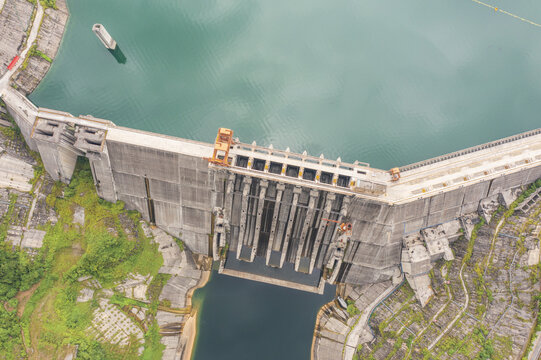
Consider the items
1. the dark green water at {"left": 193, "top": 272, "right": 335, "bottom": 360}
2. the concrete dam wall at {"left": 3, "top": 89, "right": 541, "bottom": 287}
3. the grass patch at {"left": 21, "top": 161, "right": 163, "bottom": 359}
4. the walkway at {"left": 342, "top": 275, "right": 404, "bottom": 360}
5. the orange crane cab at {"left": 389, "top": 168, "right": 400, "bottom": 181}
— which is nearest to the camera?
the concrete dam wall at {"left": 3, "top": 89, "right": 541, "bottom": 287}

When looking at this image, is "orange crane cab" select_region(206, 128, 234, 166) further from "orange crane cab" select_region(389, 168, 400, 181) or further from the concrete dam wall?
"orange crane cab" select_region(389, 168, 400, 181)

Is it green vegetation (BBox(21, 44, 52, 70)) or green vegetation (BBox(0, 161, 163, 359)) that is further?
green vegetation (BBox(21, 44, 52, 70))

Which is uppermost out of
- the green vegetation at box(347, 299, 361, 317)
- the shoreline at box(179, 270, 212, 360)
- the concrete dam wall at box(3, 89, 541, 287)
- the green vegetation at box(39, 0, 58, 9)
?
the green vegetation at box(39, 0, 58, 9)

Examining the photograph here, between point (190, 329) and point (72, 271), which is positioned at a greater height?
point (72, 271)

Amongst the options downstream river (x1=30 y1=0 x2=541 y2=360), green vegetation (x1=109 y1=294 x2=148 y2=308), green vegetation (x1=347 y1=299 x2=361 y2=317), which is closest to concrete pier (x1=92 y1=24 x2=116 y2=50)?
downstream river (x1=30 y1=0 x2=541 y2=360)

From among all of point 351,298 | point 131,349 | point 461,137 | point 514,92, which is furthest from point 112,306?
point 514,92

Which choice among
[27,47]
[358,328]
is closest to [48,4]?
[27,47]

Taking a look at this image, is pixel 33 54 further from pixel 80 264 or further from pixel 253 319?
pixel 253 319
